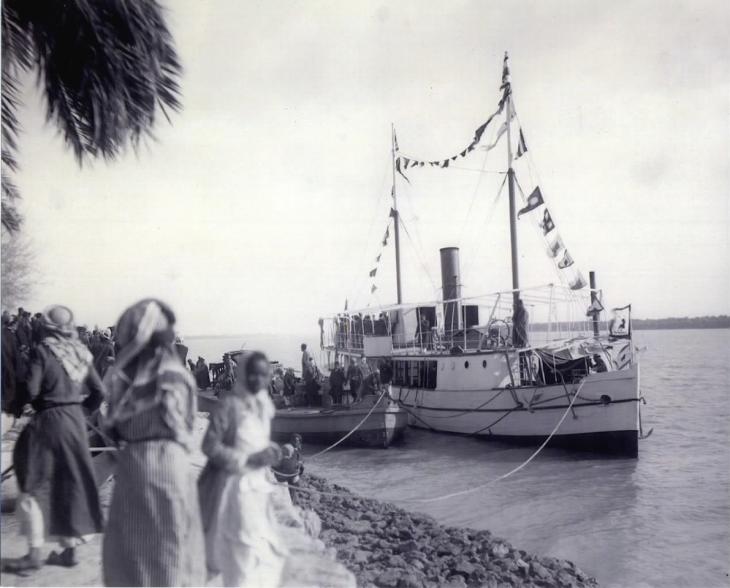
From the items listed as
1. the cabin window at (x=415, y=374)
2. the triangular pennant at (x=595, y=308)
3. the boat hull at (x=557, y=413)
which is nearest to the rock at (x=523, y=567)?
the boat hull at (x=557, y=413)

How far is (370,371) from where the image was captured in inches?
728

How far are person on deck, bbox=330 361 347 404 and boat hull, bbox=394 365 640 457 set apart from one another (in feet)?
10.1

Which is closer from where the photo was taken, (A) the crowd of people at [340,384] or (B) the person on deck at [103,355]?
(B) the person on deck at [103,355]

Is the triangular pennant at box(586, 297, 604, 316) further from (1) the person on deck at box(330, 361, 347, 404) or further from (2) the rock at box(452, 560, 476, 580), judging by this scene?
(2) the rock at box(452, 560, 476, 580)

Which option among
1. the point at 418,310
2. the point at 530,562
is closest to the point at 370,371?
the point at 418,310

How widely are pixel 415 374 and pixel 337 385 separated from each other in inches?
128

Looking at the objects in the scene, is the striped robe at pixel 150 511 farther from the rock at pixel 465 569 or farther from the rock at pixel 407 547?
the rock at pixel 407 547

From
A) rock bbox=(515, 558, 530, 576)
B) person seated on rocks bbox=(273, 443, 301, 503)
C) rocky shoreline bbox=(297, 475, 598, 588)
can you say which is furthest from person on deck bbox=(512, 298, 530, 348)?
person seated on rocks bbox=(273, 443, 301, 503)

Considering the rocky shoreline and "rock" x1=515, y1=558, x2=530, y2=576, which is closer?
the rocky shoreline

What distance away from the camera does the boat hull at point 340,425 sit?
51.9 ft

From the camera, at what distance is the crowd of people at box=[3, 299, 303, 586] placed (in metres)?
2.92

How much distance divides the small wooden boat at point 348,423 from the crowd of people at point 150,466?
1202 centimetres

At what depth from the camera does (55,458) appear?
376 centimetres

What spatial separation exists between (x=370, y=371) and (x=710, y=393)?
67.8 feet
